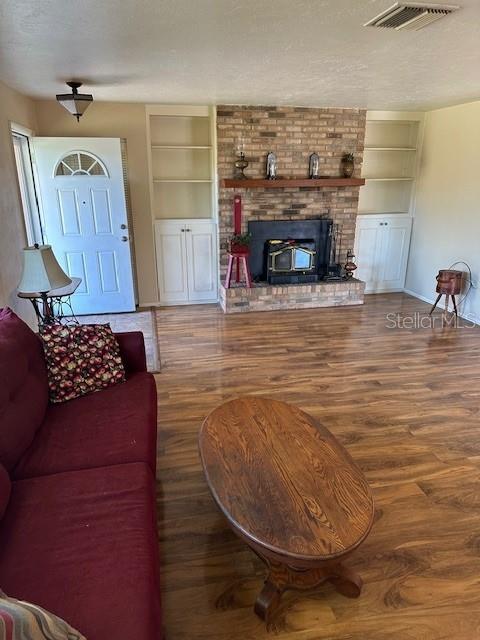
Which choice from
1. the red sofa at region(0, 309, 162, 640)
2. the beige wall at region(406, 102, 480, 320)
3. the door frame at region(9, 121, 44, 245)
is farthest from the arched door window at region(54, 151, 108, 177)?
the beige wall at region(406, 102, 480, 320)

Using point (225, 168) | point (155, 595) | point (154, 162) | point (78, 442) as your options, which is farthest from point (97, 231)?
point (155, 595)

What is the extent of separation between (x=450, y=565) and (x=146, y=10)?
2739mm

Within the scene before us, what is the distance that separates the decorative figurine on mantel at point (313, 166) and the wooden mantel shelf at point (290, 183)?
0.11 m

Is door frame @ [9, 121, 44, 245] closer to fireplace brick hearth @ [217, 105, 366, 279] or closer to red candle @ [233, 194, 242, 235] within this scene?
fireplace brick hearth @ [217, 105, 366, 279]

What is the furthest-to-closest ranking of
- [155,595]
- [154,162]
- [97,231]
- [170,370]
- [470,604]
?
[154,162] → [97,231] → [170,370] → [470,604] → [155,595]

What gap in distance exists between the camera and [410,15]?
75.6 inches

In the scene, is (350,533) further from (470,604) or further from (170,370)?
(170,370)

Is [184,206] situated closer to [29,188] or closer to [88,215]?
[88,215]

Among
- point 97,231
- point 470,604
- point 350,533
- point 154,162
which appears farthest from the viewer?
point 154,162

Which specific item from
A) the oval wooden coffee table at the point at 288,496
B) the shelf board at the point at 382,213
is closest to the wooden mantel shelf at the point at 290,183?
the shelf board at the point at 382,213

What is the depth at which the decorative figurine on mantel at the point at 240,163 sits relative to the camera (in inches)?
189

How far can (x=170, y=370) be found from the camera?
11.8 ft

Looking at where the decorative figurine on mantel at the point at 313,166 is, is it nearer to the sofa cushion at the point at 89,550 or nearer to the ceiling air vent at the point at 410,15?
the ceiling air vent at the point at 410,15

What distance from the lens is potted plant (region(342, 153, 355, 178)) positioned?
5098 millimetres
